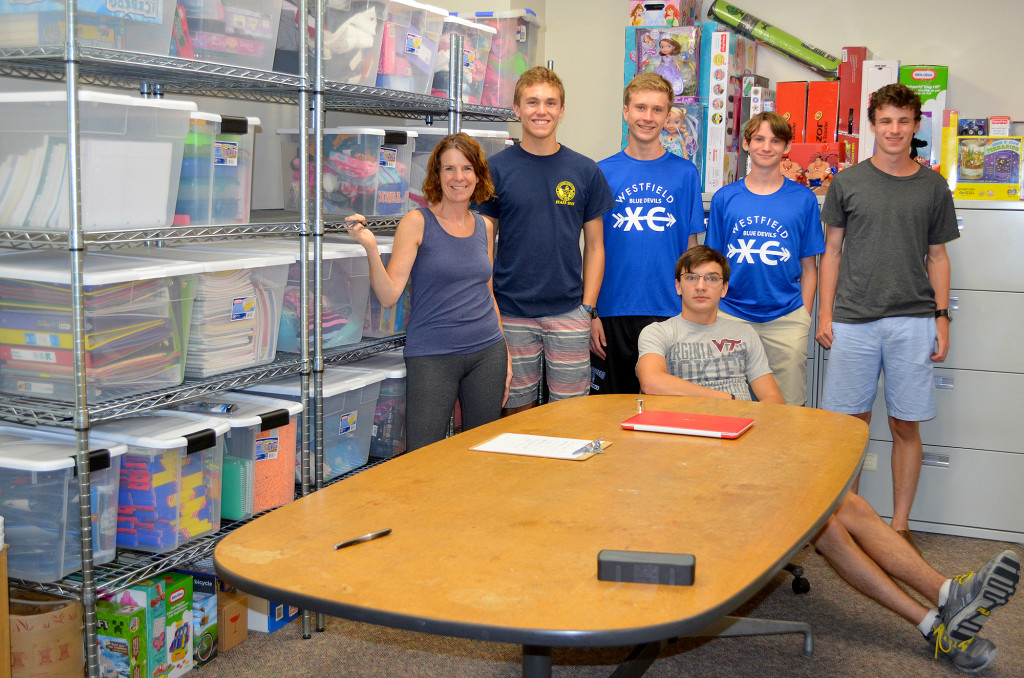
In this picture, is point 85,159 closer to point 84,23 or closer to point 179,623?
point 84,23

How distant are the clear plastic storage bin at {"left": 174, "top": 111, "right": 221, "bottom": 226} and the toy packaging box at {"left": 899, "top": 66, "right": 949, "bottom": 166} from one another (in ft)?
8.89

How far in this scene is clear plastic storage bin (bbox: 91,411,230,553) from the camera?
2385 mm

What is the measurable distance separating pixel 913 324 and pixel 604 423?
161cm

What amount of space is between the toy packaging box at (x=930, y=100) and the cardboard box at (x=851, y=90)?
182 millimetres

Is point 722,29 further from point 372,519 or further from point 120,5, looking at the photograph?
point 372,519

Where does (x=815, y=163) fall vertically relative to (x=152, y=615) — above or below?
above

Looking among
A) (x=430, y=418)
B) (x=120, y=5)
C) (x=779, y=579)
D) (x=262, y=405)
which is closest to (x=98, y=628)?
(x=262, y=405)

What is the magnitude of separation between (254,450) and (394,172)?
3.48 ft

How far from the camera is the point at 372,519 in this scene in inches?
62.8

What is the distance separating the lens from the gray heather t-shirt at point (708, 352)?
9.50 feet

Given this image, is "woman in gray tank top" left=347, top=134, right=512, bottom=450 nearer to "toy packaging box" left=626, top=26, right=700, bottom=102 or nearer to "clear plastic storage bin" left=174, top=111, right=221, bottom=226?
"clear plastic storage bin" left=174, top=111, right=221, bottom=226

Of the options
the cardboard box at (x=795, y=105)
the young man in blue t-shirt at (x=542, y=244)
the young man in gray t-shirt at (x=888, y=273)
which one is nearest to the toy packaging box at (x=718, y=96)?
the cardboard box at (x=795, y=105)

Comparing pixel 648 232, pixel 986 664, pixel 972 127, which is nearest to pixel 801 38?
pixel 972 127

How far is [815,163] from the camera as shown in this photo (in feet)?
12.9
